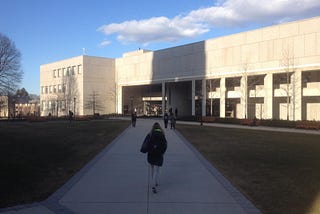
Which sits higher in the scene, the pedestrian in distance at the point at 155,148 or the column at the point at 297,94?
the column at the point at 297,94

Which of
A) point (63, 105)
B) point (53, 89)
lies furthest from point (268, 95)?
point (53, 89)

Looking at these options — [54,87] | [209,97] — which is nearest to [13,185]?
[209,97]

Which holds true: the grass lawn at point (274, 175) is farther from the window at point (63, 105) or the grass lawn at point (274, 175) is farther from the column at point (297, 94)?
the window at point (63, 105)

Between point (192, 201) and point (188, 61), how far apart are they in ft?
191

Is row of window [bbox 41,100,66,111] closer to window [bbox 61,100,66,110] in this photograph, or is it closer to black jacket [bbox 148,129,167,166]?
window [bbox 61,100,66,110]

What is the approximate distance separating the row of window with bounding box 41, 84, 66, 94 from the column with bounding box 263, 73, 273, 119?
49.9 metres

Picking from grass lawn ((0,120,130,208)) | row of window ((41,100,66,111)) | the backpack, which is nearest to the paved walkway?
grass lawn ((0,120,130,208))

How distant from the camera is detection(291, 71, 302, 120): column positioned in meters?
47.9

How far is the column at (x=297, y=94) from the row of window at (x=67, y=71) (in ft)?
159

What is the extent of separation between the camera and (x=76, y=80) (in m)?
85.4

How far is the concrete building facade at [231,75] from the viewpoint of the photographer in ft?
159

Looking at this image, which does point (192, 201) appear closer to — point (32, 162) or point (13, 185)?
point (13, 185)

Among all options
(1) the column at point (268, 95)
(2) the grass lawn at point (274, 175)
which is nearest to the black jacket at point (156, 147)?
(2) the grass lawn at point (274, 175)

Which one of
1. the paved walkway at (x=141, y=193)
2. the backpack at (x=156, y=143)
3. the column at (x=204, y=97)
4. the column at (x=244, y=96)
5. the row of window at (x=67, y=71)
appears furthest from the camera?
the row of window at (x=67, y=71)
